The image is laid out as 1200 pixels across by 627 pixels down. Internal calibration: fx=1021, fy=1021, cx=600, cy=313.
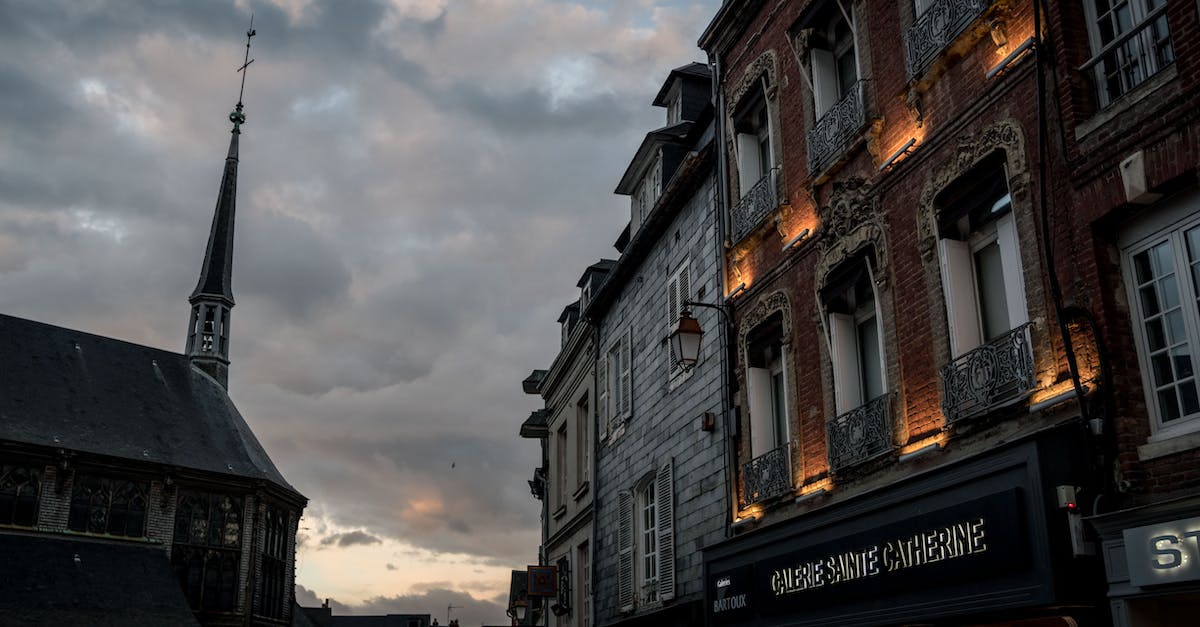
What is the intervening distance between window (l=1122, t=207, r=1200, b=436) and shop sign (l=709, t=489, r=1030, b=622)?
3.50 ft

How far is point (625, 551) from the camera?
1619 centimetres

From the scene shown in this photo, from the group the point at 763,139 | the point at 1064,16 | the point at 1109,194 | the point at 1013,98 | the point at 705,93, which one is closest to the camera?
the point at 1109,194

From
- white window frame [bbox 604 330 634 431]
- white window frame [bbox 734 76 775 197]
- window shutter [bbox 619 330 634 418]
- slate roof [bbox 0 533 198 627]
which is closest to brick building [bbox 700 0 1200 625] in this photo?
white window frame [bbox 734 76 775 197]

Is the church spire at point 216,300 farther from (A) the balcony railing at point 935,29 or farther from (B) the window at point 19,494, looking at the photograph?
(A) the balcony railing at point 935,29

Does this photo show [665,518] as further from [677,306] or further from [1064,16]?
[1064,16]

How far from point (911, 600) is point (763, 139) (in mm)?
6637

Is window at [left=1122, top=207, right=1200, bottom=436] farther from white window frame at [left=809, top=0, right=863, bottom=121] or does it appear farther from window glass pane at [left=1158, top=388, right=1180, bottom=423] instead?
white window frame at [left=809, top=0, right=863, bottom=121]

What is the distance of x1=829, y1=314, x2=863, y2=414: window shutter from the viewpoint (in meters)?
9.80

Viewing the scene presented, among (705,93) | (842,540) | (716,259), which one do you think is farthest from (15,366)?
(842,540)

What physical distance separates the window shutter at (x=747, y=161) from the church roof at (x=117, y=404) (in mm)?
32582

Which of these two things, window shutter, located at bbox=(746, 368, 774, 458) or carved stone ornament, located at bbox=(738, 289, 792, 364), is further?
window shutter, located at bbox=(746, 368, 774, 458)

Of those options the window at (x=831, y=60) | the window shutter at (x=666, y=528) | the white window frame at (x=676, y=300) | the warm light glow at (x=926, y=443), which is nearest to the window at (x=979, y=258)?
the warm light glow at (x=926, y=443)

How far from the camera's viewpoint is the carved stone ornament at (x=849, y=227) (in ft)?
30.5

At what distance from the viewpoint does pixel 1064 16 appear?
23.2 ft
